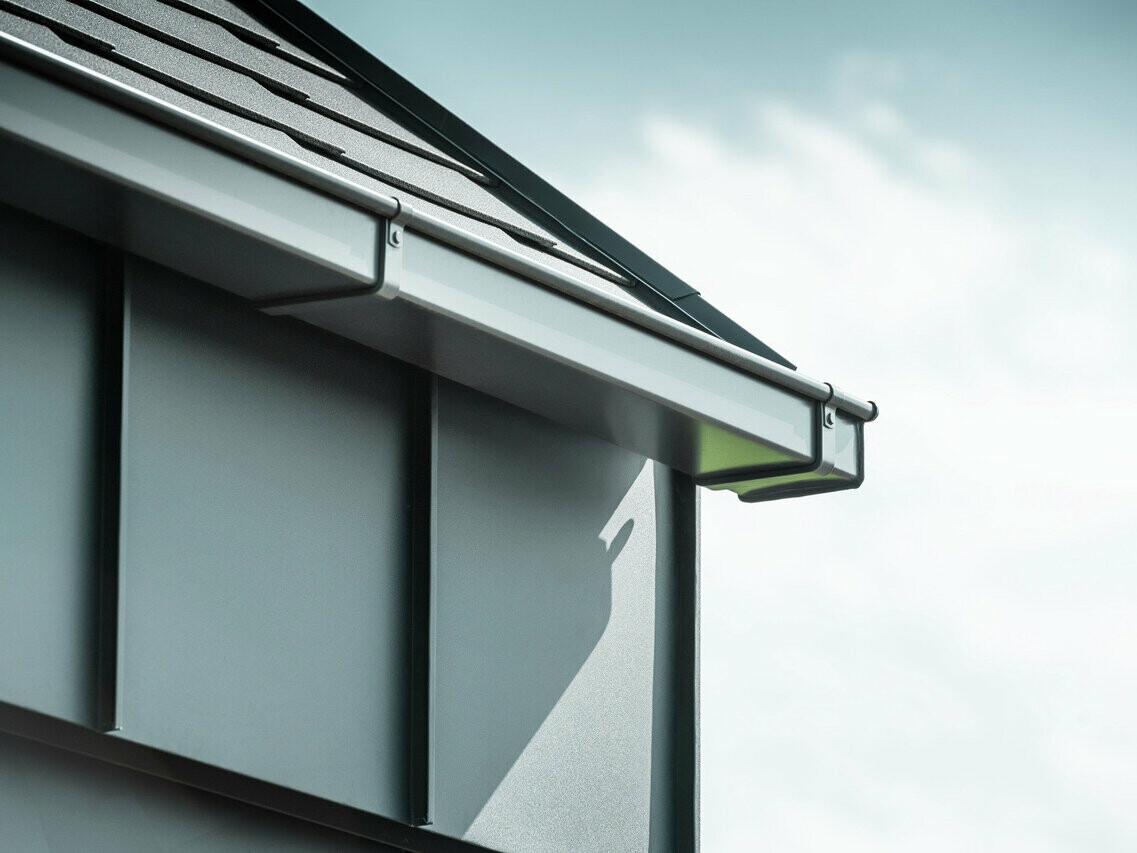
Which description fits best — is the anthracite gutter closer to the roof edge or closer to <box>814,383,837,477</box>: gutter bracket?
<box>814,383,837,477</box>: gutter bracket

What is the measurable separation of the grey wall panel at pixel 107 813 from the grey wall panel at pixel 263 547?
0.84 ft

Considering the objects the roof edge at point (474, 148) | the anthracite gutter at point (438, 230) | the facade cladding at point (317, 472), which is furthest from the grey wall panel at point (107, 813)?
the roof edge at point (474, 148)

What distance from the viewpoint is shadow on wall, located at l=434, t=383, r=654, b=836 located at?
7.68 meters

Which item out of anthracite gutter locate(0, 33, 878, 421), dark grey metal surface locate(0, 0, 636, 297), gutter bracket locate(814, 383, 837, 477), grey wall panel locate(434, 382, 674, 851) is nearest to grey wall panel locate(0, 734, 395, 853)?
grey wall panel locate(434, 382, 674, 851)

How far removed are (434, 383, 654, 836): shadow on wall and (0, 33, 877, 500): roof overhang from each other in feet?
0.87

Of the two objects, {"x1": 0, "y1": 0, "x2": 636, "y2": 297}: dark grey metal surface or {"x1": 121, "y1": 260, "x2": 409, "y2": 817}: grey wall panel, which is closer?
{"x1": 121, "y1": 260, "x2": 409, "y2": 817}: grey wall panel

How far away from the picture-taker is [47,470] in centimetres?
607

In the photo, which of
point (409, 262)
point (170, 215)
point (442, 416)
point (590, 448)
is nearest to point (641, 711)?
point (590, 448)

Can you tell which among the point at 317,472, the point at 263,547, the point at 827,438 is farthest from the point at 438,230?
the point at 827,438

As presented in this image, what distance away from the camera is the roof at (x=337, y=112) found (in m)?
7.10

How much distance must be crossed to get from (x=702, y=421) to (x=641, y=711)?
190 centimetres

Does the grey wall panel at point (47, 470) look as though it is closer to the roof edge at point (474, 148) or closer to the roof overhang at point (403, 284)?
the roof overhang at point (403, 284)

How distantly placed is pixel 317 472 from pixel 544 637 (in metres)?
1.73

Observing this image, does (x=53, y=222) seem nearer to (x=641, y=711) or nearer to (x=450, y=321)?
(x=450, y=321)
